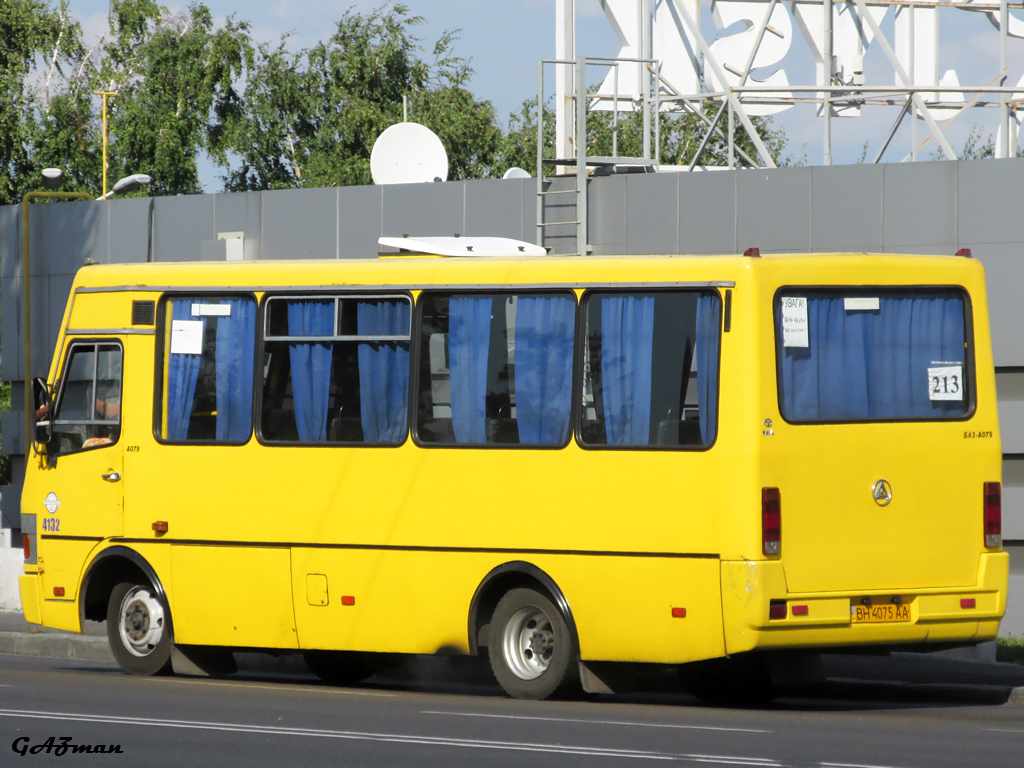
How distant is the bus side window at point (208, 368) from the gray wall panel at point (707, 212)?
21.6 ft

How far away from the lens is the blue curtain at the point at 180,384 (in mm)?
12188

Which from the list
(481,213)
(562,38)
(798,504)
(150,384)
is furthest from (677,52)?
(798,504)

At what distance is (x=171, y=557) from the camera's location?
12164mm

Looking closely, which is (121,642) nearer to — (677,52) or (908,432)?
(908,432)

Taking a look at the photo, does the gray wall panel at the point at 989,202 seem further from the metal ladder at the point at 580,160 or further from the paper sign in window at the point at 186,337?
the paper sign in window at the point at 186,337

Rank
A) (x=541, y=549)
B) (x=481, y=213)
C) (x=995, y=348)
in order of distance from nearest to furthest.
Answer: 1. (x=541, y=549)
2. (x=995, y=348)
3. (x=481, y=213)

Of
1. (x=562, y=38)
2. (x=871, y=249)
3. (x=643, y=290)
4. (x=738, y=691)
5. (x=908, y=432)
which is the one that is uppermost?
(x=562, y=38)

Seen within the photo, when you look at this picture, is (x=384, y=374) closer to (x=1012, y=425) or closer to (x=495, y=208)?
(x=1012, y=425)

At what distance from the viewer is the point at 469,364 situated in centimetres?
1104

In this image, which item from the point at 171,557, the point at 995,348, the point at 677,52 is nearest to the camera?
the point at 171,557

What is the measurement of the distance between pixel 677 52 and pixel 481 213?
683cm

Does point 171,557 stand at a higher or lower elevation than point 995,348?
lower

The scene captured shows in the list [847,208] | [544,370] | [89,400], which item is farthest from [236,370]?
[847,208]

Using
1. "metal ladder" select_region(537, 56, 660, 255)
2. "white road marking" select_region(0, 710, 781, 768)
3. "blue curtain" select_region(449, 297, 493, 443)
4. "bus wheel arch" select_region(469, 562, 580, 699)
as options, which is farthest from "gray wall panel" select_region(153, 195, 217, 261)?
"white road marking" select_region(0, 710, 781, 768)
